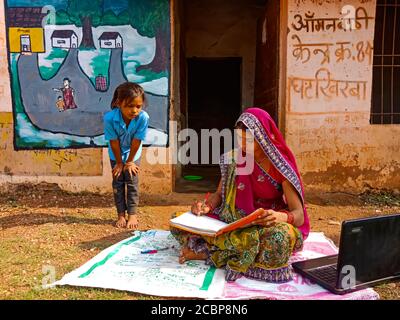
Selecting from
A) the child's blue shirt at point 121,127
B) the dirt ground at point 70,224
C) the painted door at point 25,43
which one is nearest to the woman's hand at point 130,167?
the child's blue shirt at point 121,127

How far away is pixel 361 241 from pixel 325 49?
3.57 m

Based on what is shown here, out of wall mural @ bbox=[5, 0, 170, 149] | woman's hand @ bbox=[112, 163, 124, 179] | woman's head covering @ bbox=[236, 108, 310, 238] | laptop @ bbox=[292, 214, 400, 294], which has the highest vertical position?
wall mural @ bbox=[5, 0, 170, 149]

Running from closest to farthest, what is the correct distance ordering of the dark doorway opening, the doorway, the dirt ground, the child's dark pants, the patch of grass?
1. the dirt ground
2. the child's dark pants
3. the patch of grass
4. the doorway
5. the dark doorway opening

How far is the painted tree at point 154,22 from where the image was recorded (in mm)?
5227

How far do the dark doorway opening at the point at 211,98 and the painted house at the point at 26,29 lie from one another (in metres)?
3.43

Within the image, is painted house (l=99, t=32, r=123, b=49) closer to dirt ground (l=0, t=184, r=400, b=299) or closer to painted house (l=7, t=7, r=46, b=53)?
painted house (l=7, t=7, r=46, b=53)

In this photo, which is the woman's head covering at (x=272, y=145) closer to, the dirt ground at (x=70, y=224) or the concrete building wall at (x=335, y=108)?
the dirt ground at (x=70, y=224)

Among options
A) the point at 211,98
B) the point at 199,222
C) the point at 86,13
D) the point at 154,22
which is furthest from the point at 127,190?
the point at 211,98

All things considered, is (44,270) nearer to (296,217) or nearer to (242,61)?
(296,217)

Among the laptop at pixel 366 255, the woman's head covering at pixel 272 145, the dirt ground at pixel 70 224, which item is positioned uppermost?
the woman's head covering at pixel 272 145

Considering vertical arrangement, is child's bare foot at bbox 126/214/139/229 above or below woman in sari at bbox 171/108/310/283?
below

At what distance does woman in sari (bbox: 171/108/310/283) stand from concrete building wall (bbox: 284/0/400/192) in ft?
8.25

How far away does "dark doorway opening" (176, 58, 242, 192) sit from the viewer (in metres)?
8.30

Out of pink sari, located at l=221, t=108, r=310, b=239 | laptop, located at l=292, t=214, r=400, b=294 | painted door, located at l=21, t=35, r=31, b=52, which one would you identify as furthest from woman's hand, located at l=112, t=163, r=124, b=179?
painted door, located at l=21, t=35, r=31, b=52
